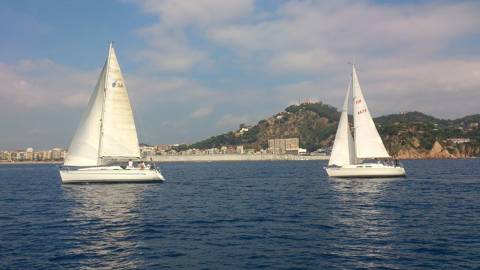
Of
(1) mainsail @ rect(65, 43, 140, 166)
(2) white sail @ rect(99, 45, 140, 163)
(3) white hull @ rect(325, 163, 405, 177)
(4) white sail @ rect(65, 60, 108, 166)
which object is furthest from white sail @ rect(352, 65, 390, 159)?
(4) white sail @ rect(65, 60, 108, 166)

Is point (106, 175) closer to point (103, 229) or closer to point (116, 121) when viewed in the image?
point (116, 121)

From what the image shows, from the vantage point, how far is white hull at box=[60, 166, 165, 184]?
176 feet

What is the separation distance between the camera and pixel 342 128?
63.1 meters

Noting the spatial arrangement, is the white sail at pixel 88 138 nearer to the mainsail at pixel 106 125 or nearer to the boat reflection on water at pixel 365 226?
the mainsail at pixel 106 125

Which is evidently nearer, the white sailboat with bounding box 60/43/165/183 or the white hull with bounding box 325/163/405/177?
the white sailboat with bounding box 60/43/165/183

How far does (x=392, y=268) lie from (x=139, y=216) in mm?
17199

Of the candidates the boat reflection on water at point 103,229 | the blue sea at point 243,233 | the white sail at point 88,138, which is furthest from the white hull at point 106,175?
the blue sea at point 243,233

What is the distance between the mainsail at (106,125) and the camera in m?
54.3

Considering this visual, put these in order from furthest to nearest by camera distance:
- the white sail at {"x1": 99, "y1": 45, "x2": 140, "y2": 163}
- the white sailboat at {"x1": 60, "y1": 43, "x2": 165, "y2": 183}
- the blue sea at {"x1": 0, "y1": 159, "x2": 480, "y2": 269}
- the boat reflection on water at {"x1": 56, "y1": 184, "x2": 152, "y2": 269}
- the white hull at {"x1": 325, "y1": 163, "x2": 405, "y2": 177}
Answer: the white hull at {"x1": 325, "y1": 163, "x2": 405, "y2": 177} < the white sail at {"x1": 99, "y1": 45, "x2": 140, "y2": 163} < the white sailboat at {"x1": 60, "y1": 43, "x2": 165, "y2": 183} < the boat reflection on water at {"x1": 56, "y1": 184, "x2": 152, "y2": 269} < the blue sea at {"x1": 0, "y1": 159, "x2": 480, "y2": 269}

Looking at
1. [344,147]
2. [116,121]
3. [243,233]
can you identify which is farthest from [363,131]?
[243,233]

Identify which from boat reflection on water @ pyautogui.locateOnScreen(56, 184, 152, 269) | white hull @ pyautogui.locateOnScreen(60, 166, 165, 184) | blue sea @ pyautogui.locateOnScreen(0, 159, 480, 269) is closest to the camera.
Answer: blue sea @ pyautogui.locateOnScreen(0, 159, 480, 269)

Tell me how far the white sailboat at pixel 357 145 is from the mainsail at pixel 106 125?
25.3 metres

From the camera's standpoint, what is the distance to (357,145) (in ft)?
205

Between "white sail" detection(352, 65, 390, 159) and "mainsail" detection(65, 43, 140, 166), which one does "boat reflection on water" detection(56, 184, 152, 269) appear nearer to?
"mainsail" detection(65, 43, 140, 166)
